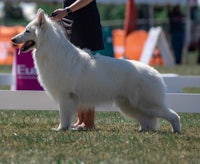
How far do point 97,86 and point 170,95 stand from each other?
152cm

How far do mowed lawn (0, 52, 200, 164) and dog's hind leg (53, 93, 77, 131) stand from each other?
0.23 meters

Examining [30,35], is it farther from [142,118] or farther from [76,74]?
[142,118]

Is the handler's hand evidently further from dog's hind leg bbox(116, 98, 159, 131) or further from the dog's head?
dog's hind leg bbox(116, 98, 159, 131)

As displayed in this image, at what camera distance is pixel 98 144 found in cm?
705

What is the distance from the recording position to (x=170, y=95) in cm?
926

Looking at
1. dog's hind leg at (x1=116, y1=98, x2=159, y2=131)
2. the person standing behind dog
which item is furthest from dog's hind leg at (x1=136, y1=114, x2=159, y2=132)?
the person standing behind dog

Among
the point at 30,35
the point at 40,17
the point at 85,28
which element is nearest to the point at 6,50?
the point at 85,28

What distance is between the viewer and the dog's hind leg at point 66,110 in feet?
26.6

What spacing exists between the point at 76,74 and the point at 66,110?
447 mm

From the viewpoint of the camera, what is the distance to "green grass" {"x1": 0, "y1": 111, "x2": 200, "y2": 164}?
6309mm

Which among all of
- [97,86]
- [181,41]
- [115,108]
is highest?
[97,86]

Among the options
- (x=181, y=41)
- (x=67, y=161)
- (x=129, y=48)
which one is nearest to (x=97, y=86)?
(x=67, y=161)

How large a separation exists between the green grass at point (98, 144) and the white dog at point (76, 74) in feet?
1.37

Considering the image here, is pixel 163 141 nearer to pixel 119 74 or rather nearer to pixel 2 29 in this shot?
pixel 119 74
